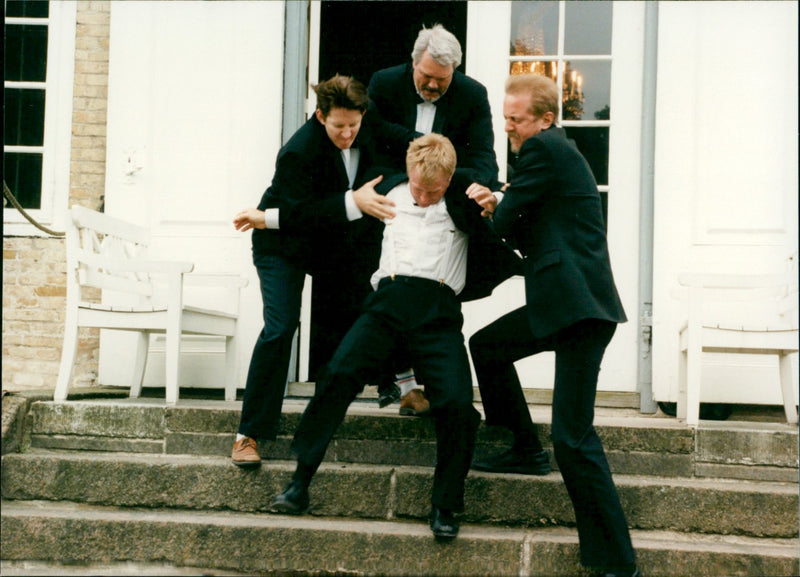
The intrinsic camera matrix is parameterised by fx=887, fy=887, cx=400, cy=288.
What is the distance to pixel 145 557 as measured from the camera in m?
3.55

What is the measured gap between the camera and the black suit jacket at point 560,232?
124 inches

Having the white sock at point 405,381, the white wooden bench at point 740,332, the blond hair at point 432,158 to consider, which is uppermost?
the blond hair at point 432,158

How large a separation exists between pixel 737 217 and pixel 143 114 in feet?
10.8

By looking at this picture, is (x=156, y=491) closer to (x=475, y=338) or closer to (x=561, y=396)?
(x=475, y=338)

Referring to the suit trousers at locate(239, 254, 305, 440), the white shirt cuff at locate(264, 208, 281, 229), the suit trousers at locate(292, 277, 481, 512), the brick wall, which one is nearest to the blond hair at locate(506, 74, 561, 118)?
the suit trousers at locate(292, 277, 481, 512)

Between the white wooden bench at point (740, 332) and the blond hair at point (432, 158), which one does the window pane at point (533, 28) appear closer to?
the white wooden bench at point (740, 332)

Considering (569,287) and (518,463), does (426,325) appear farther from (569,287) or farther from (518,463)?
(518,463)

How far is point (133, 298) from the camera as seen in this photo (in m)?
4.86

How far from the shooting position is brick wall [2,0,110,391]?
5199 millimetres

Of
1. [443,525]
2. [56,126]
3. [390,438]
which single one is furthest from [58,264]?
[443,525]

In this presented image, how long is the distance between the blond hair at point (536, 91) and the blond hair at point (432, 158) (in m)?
0.34

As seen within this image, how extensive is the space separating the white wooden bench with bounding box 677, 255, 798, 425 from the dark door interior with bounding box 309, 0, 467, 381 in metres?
2.92

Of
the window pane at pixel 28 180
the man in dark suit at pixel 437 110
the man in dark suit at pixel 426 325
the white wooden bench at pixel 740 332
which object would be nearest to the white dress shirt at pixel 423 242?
the man in dark suit at pixel 426 325

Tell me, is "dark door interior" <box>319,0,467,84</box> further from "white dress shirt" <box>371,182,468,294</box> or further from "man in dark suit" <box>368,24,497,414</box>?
"white dress shirt" <box>371,182,468,294</box>
